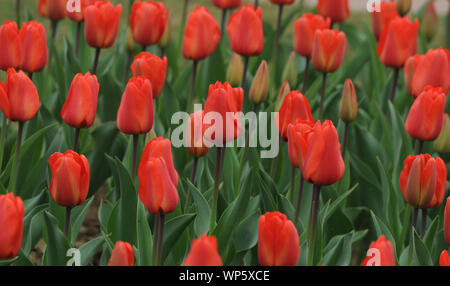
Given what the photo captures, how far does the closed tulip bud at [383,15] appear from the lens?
3.77m

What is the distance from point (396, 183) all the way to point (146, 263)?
117 cm

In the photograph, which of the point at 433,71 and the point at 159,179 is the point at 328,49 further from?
the point at 159,179

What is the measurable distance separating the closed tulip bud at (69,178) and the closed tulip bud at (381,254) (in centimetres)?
76

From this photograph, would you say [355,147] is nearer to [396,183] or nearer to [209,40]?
[396,183]

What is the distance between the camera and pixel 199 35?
3.11m

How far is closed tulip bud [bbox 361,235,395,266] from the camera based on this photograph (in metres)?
1.75

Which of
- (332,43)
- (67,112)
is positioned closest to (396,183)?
(332,43)

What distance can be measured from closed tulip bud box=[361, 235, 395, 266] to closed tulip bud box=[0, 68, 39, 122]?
3.69ft

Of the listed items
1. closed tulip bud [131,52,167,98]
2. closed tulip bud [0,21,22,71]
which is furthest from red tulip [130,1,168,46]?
closed tulip bud [0,21,22,71]

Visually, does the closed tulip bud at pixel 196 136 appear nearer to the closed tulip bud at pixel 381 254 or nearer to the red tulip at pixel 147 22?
the closed tulip bud at pixel 381 254

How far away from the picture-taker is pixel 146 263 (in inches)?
90.0

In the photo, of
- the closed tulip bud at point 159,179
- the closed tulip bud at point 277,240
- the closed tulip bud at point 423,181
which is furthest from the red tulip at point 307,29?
the closed tulip bud at point 277,240

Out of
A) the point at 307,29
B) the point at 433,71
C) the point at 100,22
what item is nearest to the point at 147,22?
the point at 100,22

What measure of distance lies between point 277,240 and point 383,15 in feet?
7.06
